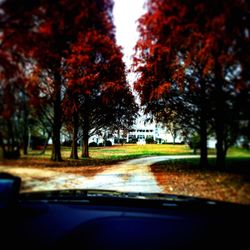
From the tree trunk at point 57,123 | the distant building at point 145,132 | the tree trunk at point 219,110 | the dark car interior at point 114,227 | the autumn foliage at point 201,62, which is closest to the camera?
the dark car interior at point 114,227

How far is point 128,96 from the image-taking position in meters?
2.72

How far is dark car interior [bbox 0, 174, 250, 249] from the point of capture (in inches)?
70.9

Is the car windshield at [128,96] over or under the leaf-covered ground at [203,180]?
over

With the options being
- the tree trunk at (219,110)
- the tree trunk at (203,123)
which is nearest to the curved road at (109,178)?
the tree trunk at (203,123)

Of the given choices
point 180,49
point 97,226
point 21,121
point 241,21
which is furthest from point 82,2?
point 97,226

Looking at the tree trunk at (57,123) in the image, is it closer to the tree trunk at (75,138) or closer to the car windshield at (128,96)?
the car windshield at (128,96)

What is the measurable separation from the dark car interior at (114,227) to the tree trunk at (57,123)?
0.52m

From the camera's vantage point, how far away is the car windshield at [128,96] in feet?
7.02

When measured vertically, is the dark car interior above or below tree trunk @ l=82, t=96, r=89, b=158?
below

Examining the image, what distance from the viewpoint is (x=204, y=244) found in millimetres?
1805

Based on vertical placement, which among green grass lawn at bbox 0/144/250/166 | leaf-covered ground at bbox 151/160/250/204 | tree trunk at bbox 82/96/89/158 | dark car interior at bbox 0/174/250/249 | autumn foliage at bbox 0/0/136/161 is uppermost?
autumn foliage at bbox 0/0/136/161

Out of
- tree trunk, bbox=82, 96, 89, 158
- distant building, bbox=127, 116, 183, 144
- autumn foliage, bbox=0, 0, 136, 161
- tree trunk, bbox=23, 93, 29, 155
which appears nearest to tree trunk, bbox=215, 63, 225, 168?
distant building, bbox=127, 116, 183, 144

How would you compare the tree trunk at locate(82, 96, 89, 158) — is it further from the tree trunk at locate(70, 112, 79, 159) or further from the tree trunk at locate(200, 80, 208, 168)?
the tree trunk at locate(200, 80, 208, 168)

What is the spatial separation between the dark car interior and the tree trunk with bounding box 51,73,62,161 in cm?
52
